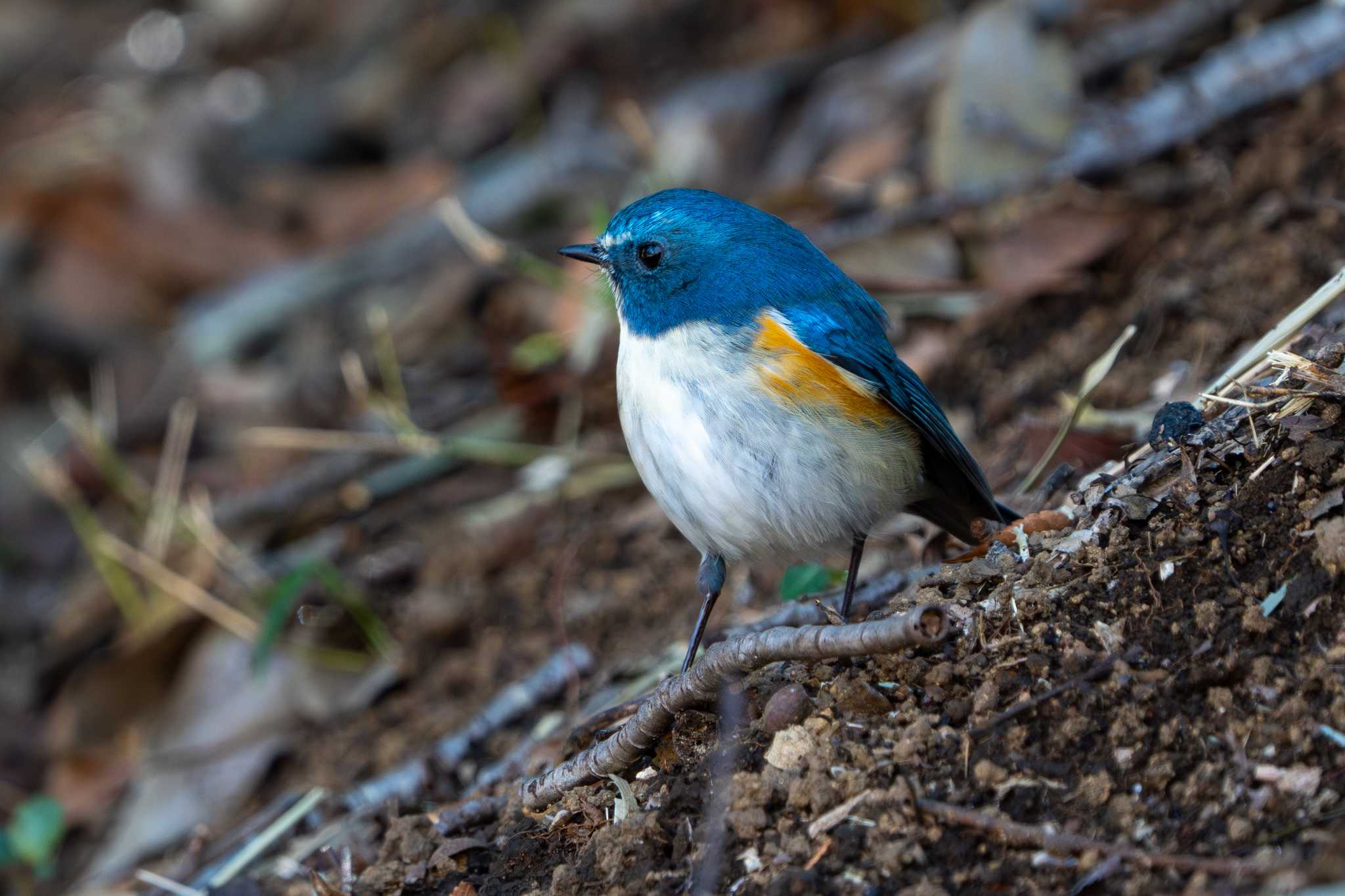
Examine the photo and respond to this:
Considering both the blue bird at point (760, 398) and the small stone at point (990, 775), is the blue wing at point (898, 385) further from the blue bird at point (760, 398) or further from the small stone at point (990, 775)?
the small stone at point (990, 775)

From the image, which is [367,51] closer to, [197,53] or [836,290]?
→ [197,53]

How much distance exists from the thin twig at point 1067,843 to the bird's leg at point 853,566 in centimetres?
119

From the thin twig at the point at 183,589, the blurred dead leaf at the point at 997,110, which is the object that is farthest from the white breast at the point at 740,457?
the thin twig at the point at 183,589

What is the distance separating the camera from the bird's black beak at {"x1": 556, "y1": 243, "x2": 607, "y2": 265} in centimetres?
383

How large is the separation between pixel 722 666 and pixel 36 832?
272 cm

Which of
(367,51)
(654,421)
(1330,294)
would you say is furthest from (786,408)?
(367,51)

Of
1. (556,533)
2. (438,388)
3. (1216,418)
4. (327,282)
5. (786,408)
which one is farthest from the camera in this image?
(327,282)

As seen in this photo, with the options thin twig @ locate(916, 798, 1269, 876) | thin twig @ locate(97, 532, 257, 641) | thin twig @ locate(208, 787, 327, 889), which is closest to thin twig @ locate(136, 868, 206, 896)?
thin twig @ locate(208, 787, 327, 889)

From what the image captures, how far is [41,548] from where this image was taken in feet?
21.6

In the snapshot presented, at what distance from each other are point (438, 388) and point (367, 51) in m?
3.24

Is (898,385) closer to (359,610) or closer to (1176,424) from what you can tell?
(1176,424)

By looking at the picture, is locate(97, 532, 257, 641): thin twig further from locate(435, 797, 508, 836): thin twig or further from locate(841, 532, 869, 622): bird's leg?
locate(841, 532, 869, 622): bird's leg

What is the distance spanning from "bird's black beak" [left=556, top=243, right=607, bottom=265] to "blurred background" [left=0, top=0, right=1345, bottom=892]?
864 mm

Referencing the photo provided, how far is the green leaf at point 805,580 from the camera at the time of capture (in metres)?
3.67
